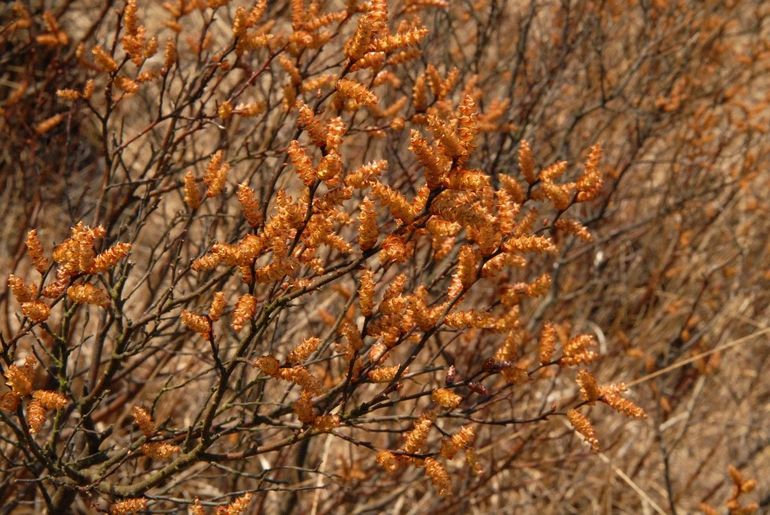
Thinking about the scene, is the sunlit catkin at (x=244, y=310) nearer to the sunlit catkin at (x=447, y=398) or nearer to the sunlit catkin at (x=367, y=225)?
the sunlit catkin at (x=367, y=225)

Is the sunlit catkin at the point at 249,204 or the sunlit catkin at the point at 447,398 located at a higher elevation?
the sunlit catkin at the point at 249,204

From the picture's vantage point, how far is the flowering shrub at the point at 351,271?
179cm

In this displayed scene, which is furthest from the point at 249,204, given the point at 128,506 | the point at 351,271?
the point at 128,506

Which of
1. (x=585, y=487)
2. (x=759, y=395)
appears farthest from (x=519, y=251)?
(x=759, y=395)

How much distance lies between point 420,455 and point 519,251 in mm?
582

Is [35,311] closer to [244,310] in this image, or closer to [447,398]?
[244,310]

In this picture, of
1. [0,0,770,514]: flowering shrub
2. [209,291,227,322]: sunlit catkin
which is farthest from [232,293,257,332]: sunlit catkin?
[209,291,227,322]: sunlit catkin

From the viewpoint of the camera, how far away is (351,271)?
1875 mm

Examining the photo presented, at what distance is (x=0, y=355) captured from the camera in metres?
1.89

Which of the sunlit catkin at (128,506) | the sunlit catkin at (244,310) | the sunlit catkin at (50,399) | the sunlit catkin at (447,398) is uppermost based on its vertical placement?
the sunlit catkin at (244,310)

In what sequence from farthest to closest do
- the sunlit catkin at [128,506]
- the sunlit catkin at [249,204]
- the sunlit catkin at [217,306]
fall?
the sunlit catkin at [128,506]
the sunlit catkin at [217,306]
the sunlit catkin at [249,204]

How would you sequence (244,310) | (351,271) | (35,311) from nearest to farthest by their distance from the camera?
(244,310), (35,311), (351,271)

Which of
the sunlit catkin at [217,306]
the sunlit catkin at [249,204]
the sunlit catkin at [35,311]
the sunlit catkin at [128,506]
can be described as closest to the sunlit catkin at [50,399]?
the sunlit catkin at [35,311]

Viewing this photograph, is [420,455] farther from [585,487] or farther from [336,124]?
[585,487]
